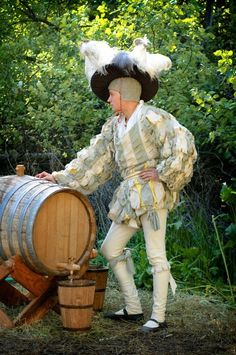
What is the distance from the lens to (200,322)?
6266 millimetres

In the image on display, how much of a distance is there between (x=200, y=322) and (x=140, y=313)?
1.53ft

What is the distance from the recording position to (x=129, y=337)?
5.74m

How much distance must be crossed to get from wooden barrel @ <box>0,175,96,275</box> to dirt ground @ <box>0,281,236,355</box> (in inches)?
18.8

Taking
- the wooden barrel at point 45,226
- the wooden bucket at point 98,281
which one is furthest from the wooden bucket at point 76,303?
the wooden bucket at point 98,281

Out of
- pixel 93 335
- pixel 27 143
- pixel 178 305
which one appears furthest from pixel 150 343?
pixel 27 143

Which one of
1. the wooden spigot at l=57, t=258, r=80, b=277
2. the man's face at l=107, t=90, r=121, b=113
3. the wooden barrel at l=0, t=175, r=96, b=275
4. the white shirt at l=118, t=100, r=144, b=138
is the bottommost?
the wooden spigot at l=57, t=258, r=80, b=277

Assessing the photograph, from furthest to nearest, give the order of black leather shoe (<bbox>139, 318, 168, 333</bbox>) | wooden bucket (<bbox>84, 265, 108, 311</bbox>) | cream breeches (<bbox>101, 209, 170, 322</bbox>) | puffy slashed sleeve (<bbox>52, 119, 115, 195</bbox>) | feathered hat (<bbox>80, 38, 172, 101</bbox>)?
wooden bucket (<bbox>84, 265, 108, 311</bbox>) → puffy slashed sleeve (<bbox>52, 119, 115, 195</bbox>) → feathered hat (<bbox>80, 38, 172, 101</bbox>) → cream breeches (<bbox>101, 209, 170, 322</bbox>) → black leather shoe (<bbox>139, 318, 168, 333</bbox>)

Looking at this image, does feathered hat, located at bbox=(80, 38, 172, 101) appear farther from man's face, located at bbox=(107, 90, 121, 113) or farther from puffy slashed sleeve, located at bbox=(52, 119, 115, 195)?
puffy slashed sleeve, located at bbox=(52, 119, 115, 195)

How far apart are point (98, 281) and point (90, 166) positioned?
0.93m

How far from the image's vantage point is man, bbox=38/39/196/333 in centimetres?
596

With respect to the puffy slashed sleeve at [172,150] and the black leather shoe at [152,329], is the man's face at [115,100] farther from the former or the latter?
the black leather shoe at [152,329]

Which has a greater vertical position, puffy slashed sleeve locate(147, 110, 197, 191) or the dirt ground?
puffy slashed sleeve locate(147, 110, 197, 191)

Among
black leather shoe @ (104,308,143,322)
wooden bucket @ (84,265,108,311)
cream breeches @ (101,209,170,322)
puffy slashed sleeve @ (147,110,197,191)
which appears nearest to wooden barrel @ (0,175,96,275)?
cream breeches @ (101,209,170,322)

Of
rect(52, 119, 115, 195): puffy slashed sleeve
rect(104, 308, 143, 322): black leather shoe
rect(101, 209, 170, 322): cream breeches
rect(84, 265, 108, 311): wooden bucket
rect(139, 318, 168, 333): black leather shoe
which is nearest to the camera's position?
rect(139, 318, 168, 333): black leather shoe
